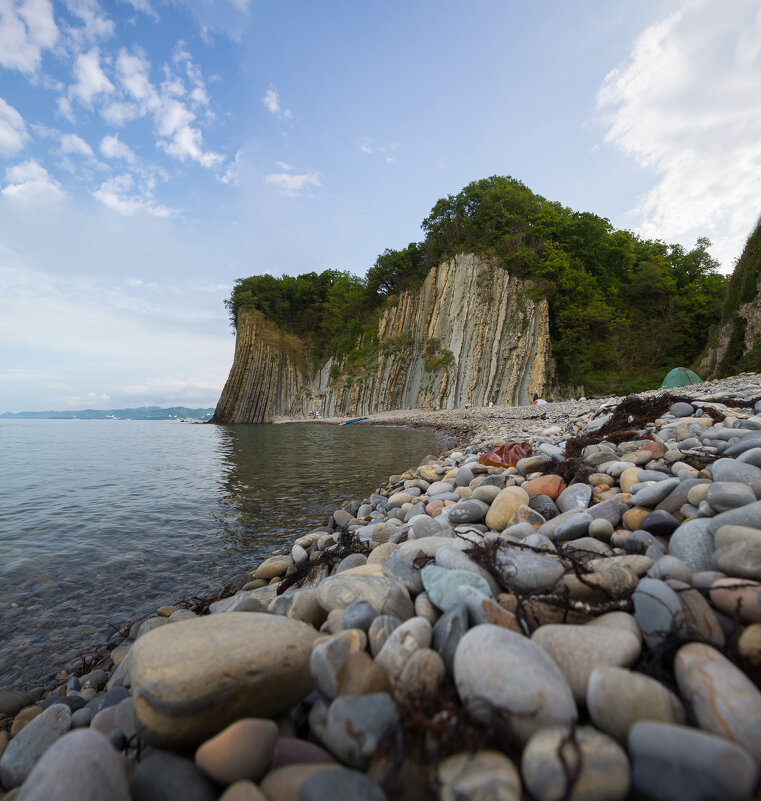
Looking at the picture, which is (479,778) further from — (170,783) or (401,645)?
(170,783)

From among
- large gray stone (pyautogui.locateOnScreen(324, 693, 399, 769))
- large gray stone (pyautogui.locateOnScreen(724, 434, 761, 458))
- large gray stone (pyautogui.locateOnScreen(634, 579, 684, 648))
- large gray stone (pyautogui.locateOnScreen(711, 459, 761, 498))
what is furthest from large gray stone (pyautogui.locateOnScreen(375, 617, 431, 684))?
large gray stone (pyautogui.locateOnScreen(724, 434, 761, 458))

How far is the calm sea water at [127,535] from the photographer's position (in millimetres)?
3125

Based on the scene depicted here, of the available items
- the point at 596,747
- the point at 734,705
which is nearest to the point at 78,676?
the point at 596,747

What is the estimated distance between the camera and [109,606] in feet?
11.1

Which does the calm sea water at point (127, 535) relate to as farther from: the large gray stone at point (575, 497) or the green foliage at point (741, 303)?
the green foliage at point (741, 303)

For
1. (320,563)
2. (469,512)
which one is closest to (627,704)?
(469,512)

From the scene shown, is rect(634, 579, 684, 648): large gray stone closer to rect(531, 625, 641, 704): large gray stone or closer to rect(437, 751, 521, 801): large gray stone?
rect(531, 625, 641, 704): large gray stone

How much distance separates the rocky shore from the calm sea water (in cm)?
101

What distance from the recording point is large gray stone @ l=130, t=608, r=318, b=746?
1209 mm

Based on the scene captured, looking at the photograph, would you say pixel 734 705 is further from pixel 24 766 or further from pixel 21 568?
pixel 21 568

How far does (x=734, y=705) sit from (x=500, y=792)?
0.69m

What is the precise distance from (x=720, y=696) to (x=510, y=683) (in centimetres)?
57

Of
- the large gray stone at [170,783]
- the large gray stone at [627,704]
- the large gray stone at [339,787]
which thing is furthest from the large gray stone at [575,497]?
the large gray stone at [170,783]

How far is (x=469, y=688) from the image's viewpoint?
1.18m
